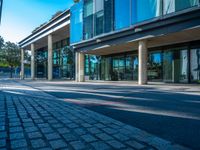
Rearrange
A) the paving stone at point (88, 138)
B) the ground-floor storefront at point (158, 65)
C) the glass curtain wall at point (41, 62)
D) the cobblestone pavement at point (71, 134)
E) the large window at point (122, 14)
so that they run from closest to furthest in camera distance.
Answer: the cobblestone pavement at point (71, 134) → the paving stone at point (88, 138) → the large window at point (122, 14) → the ground-floor storefront at point (158, 65) → the glass curtain wall at point (41, 62)

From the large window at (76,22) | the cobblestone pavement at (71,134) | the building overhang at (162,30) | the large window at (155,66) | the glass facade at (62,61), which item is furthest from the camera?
the glass facade at (62,61)

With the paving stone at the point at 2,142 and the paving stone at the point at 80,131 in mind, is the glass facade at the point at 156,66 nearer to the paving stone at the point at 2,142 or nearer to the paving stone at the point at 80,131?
the paving stone at the point at 80,131

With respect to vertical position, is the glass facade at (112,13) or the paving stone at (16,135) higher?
the glass facade at (112,13)

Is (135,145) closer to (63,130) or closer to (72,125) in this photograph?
(63,130)

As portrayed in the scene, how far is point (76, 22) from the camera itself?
87.5 feet

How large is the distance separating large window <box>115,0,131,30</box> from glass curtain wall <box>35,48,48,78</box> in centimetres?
2749

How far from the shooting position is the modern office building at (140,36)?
1573cm

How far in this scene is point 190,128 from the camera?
14.9 ft

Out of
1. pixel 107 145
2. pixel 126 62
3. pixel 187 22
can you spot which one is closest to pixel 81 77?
pixel 126 62

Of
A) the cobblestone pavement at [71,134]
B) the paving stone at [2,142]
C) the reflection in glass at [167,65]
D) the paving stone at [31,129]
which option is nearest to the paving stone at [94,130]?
the cobblestone pavement at [71,134]

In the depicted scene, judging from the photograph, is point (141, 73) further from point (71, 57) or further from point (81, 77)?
point (71, 57)

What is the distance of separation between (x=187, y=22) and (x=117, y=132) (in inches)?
491

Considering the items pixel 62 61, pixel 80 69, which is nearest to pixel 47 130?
pixel 80 69

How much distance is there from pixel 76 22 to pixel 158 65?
35.3ft
